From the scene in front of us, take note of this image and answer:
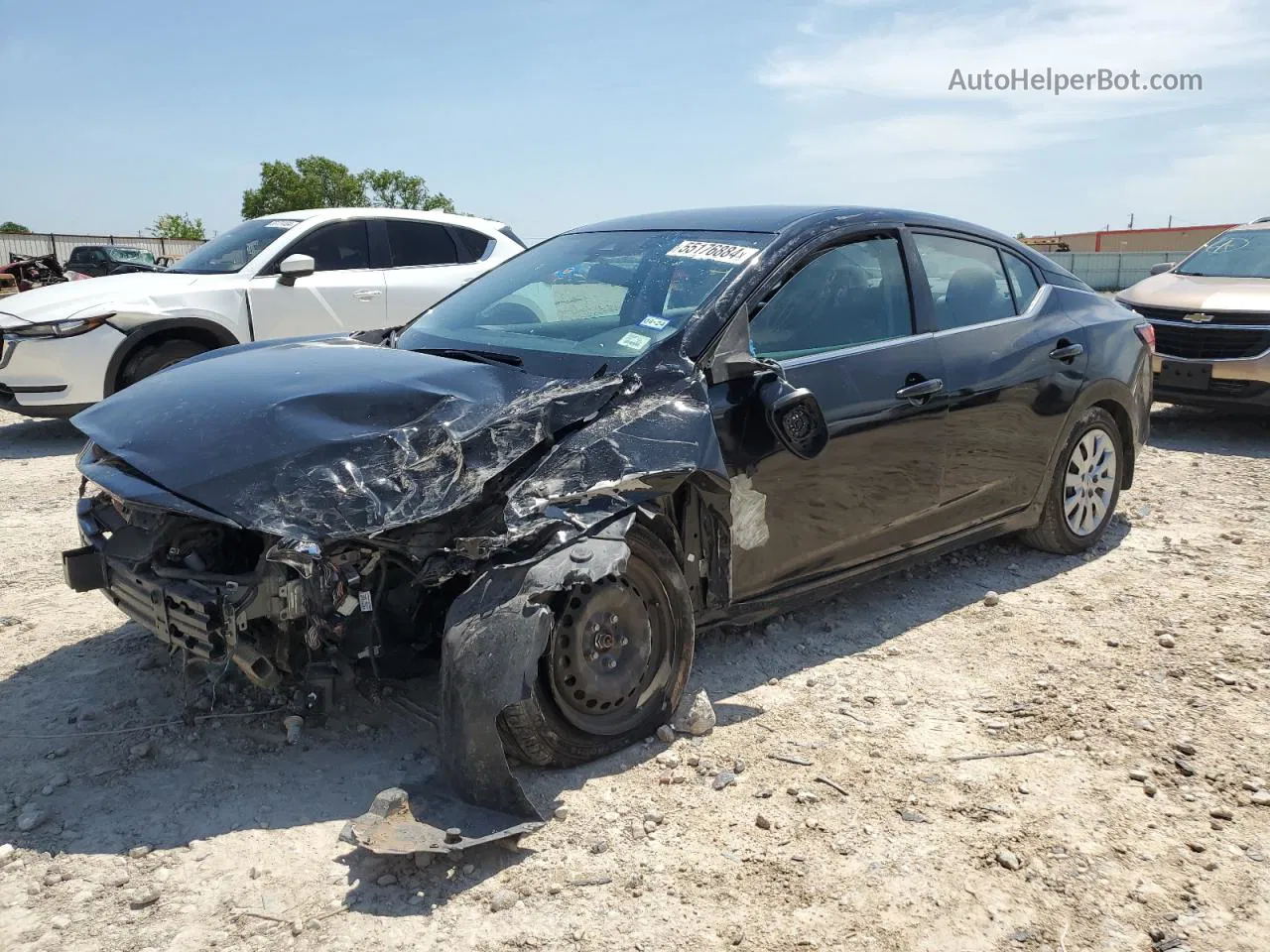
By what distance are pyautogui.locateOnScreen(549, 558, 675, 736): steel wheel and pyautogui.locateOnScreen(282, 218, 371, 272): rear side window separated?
20.5ft

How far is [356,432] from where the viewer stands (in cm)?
309

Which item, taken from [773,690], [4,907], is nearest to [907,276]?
[773,690]

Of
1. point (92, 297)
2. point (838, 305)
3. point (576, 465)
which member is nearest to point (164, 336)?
point (92, 297)

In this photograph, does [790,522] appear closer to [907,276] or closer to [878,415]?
[878,415]

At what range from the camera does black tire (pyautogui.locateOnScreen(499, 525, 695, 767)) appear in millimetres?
3127

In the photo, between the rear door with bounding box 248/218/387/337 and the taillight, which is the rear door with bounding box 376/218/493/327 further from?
the taillight

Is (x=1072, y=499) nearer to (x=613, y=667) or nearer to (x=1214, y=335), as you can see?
(x=613, y=667)

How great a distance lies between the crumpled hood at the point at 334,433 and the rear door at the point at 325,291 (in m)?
4.92

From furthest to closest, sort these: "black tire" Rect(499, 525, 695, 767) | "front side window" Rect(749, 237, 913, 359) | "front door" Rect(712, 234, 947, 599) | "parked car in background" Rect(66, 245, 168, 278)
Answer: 1. "parked car in background" Rect(66, 245, 168, 278)
2. "front side window" Rect(749, 237, 913, 359)
3. "front door" Rect(712, 234, 947, 599)
4. "black tire" Rect(499, 525, 695, 767)

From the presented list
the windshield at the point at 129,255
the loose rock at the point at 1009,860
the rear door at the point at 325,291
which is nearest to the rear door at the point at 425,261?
the rear door at the point at 325,291

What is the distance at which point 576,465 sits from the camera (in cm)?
316

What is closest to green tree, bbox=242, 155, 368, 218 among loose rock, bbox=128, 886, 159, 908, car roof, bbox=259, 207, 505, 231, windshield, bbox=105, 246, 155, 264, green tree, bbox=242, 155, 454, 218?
green tree, bbox=242, 155, 454, 218

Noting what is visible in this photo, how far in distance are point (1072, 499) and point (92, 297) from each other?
23.0 ft

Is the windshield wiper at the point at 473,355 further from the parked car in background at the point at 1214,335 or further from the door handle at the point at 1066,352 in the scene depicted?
the parked car in background at the point at 1214,335
